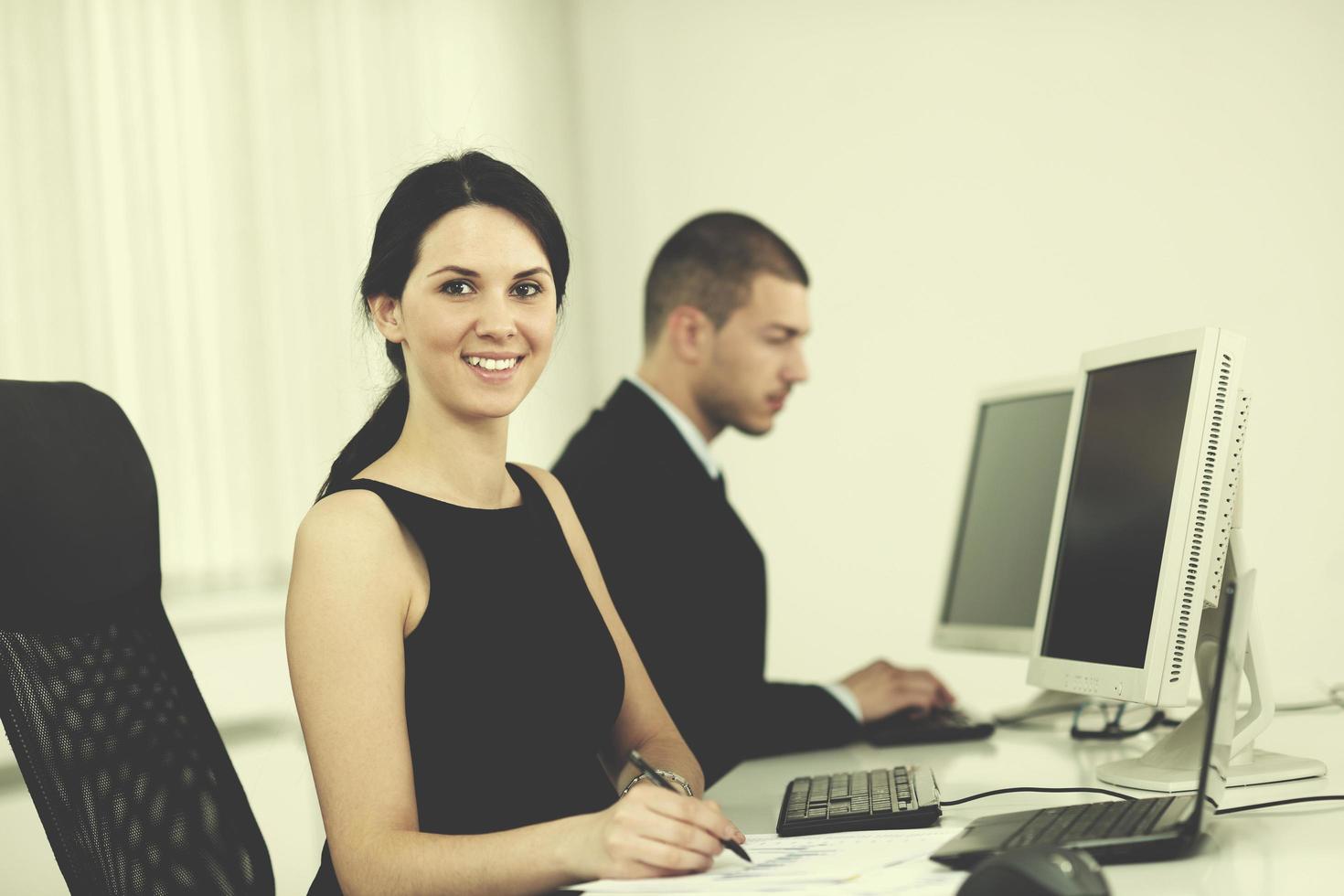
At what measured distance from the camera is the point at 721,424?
2625mm

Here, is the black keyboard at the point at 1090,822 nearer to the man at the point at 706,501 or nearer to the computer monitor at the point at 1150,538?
the computer monitor at the point at 1150,538

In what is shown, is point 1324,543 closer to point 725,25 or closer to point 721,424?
point 721,424

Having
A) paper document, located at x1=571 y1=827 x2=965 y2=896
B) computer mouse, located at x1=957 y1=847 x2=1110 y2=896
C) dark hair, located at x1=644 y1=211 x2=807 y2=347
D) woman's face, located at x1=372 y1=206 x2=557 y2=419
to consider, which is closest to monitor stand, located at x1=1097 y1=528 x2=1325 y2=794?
paper document, located at x1=571 y1=827 x2=965 y2=896

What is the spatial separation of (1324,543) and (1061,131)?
1155 millimetres

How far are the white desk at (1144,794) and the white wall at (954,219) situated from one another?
0.72 m

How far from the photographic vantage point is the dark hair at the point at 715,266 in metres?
2.58

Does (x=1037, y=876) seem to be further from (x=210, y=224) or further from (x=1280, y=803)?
(x=210, y=224)

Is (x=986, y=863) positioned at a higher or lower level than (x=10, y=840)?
higher

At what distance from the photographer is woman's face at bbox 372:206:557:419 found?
1252 millimetres

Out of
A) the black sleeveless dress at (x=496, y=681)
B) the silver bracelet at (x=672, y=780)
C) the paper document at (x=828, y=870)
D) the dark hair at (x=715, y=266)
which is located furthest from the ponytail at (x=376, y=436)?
the dark hair at (x=715, y=266)

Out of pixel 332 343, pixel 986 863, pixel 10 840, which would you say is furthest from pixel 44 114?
pixel 986 863

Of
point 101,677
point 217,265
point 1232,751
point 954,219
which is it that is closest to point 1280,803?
point 1232,751

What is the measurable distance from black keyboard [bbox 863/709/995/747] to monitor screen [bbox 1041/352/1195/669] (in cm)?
43

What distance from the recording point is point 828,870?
0.93 metres
